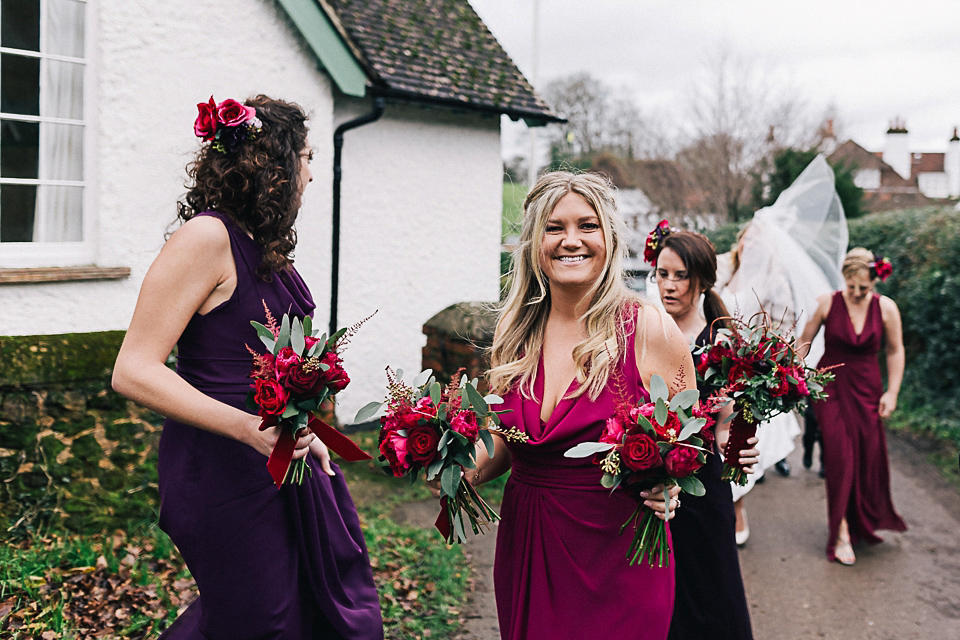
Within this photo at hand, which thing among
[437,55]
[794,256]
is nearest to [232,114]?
[794,256]

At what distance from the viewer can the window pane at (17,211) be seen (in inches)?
234

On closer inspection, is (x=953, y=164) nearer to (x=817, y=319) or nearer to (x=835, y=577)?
(x=817, y=319)

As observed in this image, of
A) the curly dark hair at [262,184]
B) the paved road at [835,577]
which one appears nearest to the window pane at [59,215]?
the paved road at [835,577]

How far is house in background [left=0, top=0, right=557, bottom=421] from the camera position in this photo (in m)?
6.02

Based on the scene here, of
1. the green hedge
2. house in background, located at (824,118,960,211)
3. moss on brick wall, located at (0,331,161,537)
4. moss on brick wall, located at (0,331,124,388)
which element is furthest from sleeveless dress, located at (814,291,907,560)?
house in background, located at (824,118,960,211)

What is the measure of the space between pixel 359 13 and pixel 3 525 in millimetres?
7155

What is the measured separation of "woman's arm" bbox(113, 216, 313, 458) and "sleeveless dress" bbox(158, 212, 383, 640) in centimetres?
9

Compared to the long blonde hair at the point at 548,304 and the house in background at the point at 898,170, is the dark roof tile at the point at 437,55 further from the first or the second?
the house in background at the point at 898,170

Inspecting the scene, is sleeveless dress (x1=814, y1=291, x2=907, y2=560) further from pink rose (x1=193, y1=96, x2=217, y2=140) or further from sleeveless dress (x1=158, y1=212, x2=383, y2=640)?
pink rose (x1=193, y1=96, x2=217, y2=140)

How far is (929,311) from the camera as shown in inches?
408

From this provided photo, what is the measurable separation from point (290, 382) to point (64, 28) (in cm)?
540

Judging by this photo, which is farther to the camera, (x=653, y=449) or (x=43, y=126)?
(x=43, y=126)

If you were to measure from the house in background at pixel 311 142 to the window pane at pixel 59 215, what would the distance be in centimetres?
1

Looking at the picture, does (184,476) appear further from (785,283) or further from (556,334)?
(785,283)
